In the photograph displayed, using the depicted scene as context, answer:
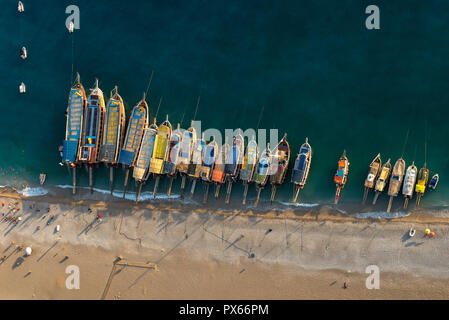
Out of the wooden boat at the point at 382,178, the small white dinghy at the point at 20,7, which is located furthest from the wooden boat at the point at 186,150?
the small white dinghy at the point at 20,7

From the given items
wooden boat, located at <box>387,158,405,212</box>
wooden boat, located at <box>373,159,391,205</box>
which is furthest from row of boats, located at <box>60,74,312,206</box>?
wooden boat, located at <box>387,158,405,212</box>

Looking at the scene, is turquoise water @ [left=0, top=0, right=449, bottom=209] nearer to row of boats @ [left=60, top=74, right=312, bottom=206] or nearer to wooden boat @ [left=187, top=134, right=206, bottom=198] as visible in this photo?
row of boats @ [left=60, top=74, right=312, bottom=206]

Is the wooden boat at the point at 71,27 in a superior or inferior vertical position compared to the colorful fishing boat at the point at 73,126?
superior

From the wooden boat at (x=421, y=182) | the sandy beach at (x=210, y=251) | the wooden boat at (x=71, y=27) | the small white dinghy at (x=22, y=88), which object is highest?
the wooden boat at (x=71, y=27)

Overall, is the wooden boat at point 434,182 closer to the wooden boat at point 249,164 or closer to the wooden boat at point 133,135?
the wooden boat at point 249,164

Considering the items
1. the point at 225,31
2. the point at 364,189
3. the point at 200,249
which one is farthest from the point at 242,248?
the point at 225,31

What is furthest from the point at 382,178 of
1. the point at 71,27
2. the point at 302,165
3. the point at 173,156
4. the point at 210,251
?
the point at 71,27

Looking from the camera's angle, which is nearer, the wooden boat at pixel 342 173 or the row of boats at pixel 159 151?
the wooden boat at pixel 342 173
